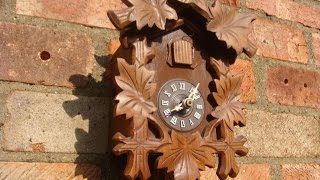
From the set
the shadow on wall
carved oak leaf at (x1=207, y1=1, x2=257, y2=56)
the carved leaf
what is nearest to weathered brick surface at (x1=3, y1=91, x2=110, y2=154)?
the shadow on wall

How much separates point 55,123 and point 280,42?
559mm

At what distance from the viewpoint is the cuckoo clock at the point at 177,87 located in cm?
77

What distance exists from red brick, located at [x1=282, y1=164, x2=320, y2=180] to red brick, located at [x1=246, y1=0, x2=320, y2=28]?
1.10 ft

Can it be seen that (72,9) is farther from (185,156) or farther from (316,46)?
(316,46)

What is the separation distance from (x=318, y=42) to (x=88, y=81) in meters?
0.61

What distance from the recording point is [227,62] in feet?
2.90

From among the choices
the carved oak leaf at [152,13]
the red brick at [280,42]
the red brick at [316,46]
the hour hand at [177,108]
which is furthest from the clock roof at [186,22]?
the red brick at [316,46]

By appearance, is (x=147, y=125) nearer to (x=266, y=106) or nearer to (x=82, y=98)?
(x=82, y=98)

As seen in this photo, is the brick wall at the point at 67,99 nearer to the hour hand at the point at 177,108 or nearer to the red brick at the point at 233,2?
the red brick at the point at 233,2

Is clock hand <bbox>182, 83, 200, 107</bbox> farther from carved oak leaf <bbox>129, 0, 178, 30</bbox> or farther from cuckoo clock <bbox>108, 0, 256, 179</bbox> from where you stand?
carved oak leaf <bbox>129, 0, 178, 30</bbox>

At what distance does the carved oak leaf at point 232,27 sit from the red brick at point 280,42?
22cm

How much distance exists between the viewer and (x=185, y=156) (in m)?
0.79

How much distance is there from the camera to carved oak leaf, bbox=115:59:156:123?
76 centimetres

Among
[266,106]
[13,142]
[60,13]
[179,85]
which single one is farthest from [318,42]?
[13,142]
